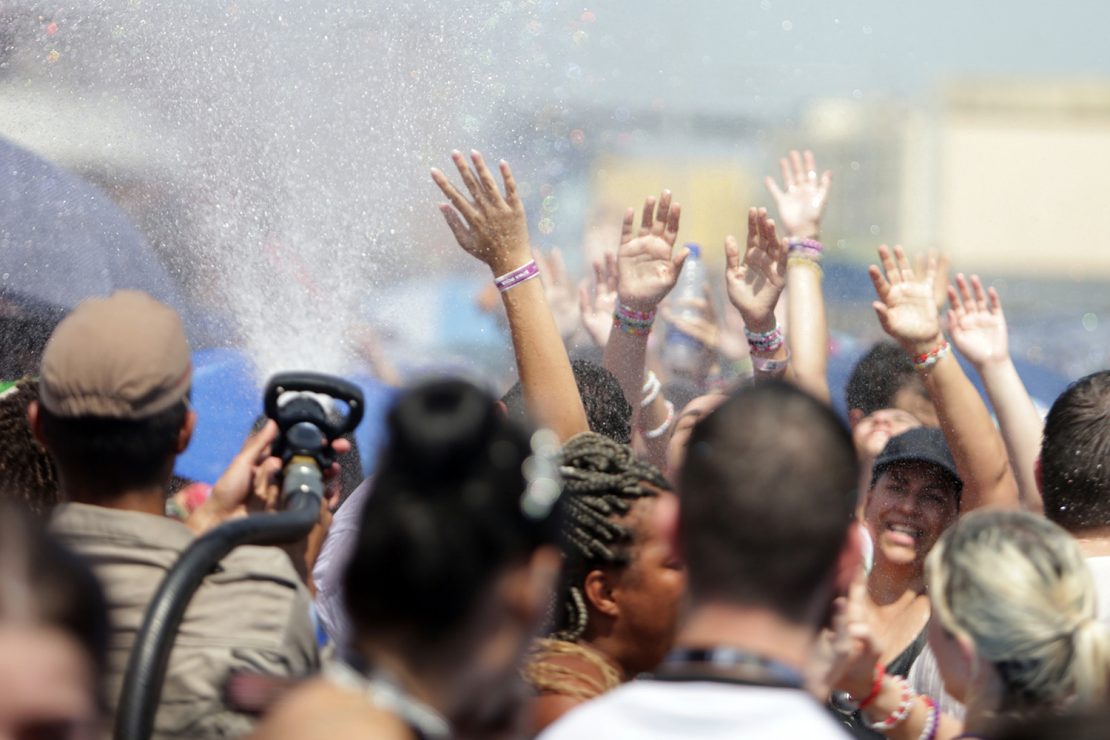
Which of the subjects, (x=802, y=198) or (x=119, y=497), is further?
(x=802, y=198)

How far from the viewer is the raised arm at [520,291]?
2.36 meters

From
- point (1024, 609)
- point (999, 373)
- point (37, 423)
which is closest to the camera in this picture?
point (1024, 609)

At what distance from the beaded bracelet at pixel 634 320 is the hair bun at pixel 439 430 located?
1723 mm

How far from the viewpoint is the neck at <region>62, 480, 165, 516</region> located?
5.65 feet

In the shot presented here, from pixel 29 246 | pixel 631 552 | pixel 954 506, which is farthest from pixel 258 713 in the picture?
pixel 29 246

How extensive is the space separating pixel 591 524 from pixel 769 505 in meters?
0.70

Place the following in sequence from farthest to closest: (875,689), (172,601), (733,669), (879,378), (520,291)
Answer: (879,378), (520,291), (875,689), (172,601), (733,669)

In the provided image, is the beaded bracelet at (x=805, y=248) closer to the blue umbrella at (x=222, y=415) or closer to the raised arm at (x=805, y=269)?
the raised arm at (x=805, y=269)

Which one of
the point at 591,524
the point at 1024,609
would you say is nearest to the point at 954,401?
the point at 591,524

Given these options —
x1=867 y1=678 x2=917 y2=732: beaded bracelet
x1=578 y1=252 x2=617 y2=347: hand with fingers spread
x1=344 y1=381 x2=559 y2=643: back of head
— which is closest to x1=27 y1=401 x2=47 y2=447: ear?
x1=344 y1=381 x2=559 y2=643: back of head

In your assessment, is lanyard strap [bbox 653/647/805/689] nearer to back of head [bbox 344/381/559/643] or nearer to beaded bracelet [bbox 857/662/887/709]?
back of head [bbox 344/381/559/643]

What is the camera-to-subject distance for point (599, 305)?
3.91m

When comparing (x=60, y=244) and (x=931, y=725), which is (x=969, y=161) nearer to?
(x=60, y=244)

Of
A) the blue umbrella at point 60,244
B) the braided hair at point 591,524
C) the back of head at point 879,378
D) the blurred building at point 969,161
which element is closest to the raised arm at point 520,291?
the braided hair at point 591,524
